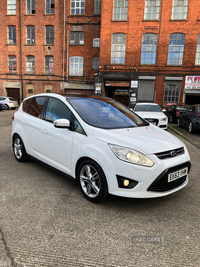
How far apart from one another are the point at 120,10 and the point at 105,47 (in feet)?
13.1

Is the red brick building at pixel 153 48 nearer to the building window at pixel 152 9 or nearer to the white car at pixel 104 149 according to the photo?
the building window at pixel 152 9

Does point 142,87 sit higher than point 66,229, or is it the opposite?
point 142,87

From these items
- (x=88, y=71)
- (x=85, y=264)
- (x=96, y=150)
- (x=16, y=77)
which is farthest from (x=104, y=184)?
(x=16, y=77)

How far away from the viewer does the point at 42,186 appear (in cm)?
382

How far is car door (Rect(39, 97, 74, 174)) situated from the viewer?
353cm

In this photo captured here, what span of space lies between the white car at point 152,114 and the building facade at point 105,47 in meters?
12.1

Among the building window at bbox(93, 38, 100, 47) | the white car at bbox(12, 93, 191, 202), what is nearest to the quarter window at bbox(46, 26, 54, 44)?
the building window at bbox(93, 38, 100, 47)

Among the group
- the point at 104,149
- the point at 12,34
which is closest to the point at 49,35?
the point at 12,34

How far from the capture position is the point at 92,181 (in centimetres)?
316

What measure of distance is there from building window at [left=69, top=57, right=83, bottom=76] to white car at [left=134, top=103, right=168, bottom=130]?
730 inches

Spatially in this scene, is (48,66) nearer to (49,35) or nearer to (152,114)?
(49,35)

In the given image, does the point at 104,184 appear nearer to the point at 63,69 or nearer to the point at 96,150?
the point at 96,150

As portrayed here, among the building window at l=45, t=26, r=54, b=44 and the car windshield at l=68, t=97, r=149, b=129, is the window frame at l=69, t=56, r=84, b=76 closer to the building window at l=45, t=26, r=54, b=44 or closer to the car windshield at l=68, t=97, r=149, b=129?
the building window at l=45, t=26, r=54, b=44

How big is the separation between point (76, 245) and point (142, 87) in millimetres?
22021
